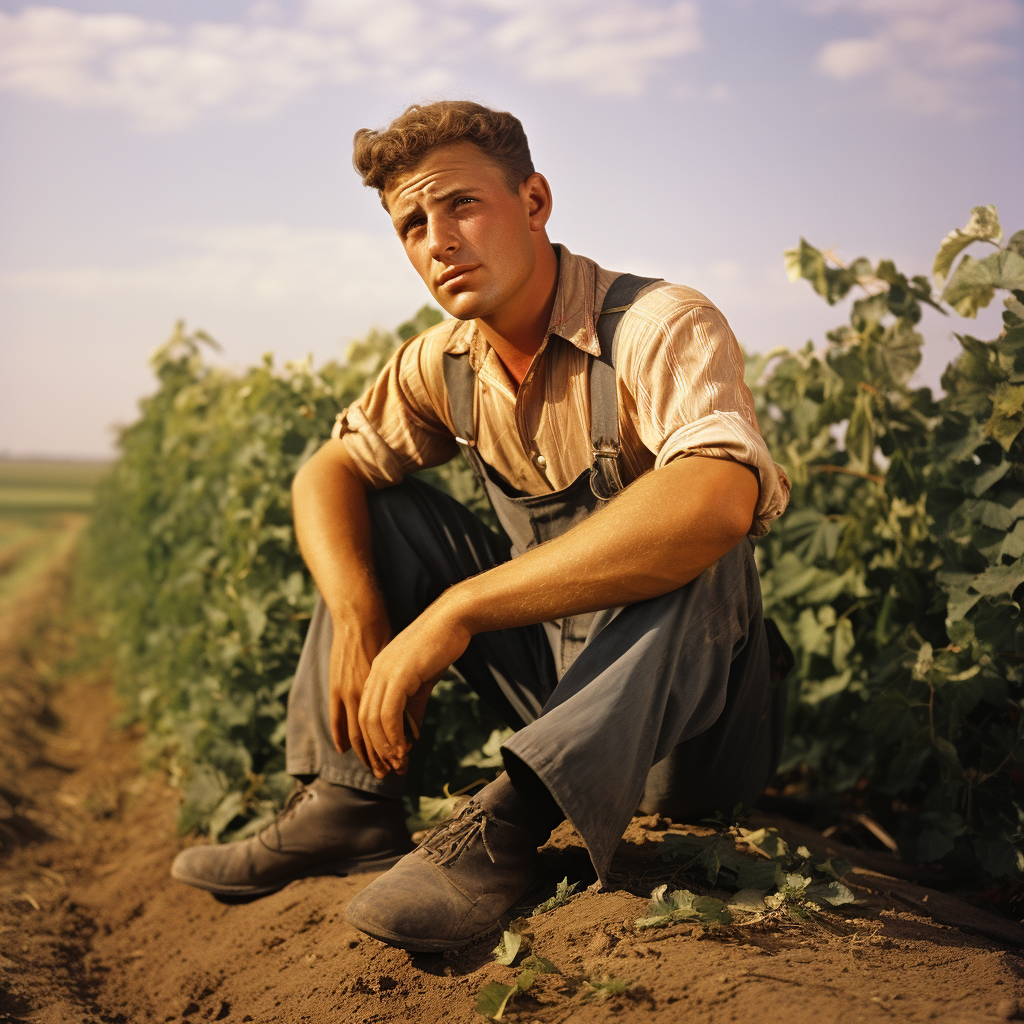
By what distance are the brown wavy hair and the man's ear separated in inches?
0.8

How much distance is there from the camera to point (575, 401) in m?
2.30

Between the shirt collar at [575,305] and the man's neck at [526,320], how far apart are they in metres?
0.03

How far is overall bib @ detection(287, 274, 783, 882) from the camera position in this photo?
1820 millimetres

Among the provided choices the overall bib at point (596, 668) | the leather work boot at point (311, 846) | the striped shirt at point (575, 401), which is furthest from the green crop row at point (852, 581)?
the striped shirt at point (575, 401)

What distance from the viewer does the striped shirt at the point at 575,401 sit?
202 centimetres

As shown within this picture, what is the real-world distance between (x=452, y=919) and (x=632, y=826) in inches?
27.2

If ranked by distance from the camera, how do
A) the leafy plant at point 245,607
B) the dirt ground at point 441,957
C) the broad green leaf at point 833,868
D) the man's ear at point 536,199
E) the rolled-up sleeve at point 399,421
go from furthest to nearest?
1. the leafy plant at point 245,607
2. the rolled-up sleeve at point 399,421
3. the man's ear at point 536,199
4. the broad green leaf at point 833,868
5. the dirt ground at point 441,957

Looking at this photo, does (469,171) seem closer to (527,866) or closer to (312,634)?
(312,634)

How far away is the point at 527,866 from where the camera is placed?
6.60 ft

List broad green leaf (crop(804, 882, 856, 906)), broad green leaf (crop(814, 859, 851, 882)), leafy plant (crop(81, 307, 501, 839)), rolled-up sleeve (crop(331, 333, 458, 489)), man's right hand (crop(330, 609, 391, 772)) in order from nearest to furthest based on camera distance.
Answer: broad green leaf (crop(804, 882, 856, 906)) → broad green leaf (crop(814, 859, 851, 882)) → man's right hand (crop(330, 609, 391, 772)) → rolled-up sleeve (crop(331, 333, 458, 489)) → leafy plant (crop(81, 307, 501, 839))

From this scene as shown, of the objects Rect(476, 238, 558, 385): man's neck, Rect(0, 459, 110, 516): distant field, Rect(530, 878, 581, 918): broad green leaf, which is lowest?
Rect(0, 459, 110, 516): distant field

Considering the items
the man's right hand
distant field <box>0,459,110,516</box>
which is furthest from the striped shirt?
distant field <box>0,459,110,516</box>

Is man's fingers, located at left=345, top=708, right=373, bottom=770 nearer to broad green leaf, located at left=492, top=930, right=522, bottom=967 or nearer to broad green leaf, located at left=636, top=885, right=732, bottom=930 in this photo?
broad green leaf, located at left=492, top=930, right=522, bottom=967

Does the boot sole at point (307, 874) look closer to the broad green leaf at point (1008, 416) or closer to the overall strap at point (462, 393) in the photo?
the overall strap at point (462, 393)
